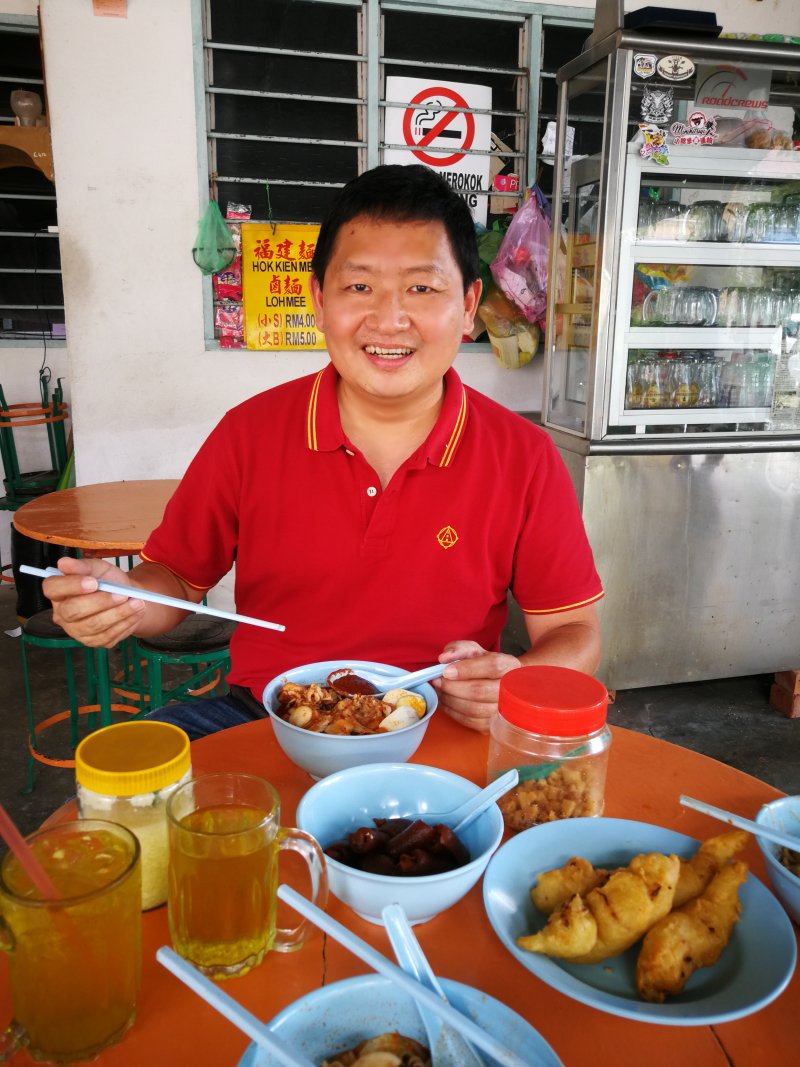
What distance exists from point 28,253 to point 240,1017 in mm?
5004

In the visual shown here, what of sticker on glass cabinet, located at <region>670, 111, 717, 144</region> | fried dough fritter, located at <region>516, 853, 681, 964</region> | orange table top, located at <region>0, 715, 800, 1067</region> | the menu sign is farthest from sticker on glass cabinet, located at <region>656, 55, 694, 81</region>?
fried dough fritter, located at <region>516, 853, 681, 964</region>

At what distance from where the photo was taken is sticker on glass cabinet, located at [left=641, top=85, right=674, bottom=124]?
3135mm

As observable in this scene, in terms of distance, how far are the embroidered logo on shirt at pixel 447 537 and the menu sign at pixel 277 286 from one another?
2807 mm

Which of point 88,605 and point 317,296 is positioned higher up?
point 317,296

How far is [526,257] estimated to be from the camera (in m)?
4.00

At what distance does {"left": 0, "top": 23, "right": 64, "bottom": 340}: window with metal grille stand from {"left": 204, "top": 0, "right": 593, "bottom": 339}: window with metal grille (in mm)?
1321

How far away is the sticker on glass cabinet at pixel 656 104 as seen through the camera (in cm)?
313

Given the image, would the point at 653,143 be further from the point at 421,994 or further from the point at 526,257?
the point at 421,994

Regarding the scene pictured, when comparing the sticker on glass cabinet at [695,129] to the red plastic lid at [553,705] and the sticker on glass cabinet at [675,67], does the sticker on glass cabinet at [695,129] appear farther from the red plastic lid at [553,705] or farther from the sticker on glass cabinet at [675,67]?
the red plastic lid at [553,705]

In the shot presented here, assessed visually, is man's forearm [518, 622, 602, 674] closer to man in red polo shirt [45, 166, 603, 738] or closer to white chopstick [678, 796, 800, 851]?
man in red polo shirt [45, 166, 603, 738]

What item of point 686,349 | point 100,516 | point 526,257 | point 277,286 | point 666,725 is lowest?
point 666,725

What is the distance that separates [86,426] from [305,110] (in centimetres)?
202

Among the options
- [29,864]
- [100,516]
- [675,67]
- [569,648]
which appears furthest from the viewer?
[675,67]

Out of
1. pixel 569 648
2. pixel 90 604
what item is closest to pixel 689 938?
pixel 569 648
